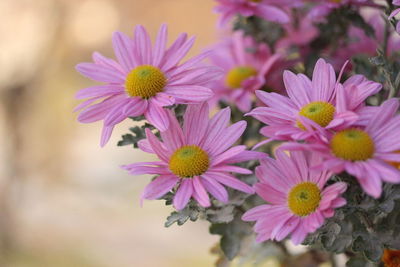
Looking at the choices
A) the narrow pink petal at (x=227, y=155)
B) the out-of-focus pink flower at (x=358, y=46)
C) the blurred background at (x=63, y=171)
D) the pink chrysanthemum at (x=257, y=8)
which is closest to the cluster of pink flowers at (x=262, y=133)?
the narrow pink petal at (x=227, y=155)

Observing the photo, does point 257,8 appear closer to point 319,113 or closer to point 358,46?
point 358,46

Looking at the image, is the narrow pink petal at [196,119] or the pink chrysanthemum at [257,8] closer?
the narrow pink petal at [196,119]

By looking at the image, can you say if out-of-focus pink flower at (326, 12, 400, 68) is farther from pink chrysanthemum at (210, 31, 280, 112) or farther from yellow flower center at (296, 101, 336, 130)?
yellow flower center at (296, 101, 336, 130)

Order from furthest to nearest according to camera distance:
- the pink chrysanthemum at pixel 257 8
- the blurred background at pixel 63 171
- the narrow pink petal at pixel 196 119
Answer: the blurred background at pixel 63 171 → the pink chrysanthemum at pixel 257 8 → the narrow pink petal at pixel 196 119

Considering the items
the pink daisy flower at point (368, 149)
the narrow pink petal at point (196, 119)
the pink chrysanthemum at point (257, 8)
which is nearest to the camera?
the pink daisy flower at point (368, 149)

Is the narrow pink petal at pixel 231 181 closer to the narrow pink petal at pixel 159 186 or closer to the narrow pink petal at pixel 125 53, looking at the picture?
the narrow pink petal at pixel 159 186

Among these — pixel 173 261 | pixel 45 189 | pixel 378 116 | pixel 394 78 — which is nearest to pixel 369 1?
pixel 394 78
